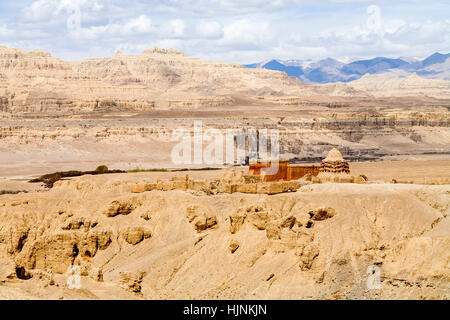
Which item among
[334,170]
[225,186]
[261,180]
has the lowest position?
[261,180]

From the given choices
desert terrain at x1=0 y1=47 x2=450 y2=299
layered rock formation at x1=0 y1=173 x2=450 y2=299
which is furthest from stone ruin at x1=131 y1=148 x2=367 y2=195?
layered rock formation at x1=0 y1=173 x2=450 y2=299

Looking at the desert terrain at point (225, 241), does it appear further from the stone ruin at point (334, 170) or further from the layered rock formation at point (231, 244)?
the stone ruin at point (334, 170)

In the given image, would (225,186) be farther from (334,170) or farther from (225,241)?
(334,170)

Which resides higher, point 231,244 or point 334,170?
point 334,170

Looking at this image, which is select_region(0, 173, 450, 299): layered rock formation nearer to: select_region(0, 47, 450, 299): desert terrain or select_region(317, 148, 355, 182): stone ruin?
select_region(0, 47, 450, 299): desert terrain

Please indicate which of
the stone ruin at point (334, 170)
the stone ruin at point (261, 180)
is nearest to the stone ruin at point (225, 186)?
the stone ruin at point (261, 180)

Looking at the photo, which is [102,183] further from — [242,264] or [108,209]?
[242,264]

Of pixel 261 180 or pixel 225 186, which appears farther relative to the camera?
pixel 261 180

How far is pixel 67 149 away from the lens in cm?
11044

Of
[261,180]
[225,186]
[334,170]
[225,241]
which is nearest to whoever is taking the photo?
[225,241]

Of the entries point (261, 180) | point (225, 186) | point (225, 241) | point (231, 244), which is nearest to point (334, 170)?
point (261, 180)

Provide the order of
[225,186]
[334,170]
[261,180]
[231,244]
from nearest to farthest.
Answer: [231,244]
[225,186]
[261,180]
[334,170]
